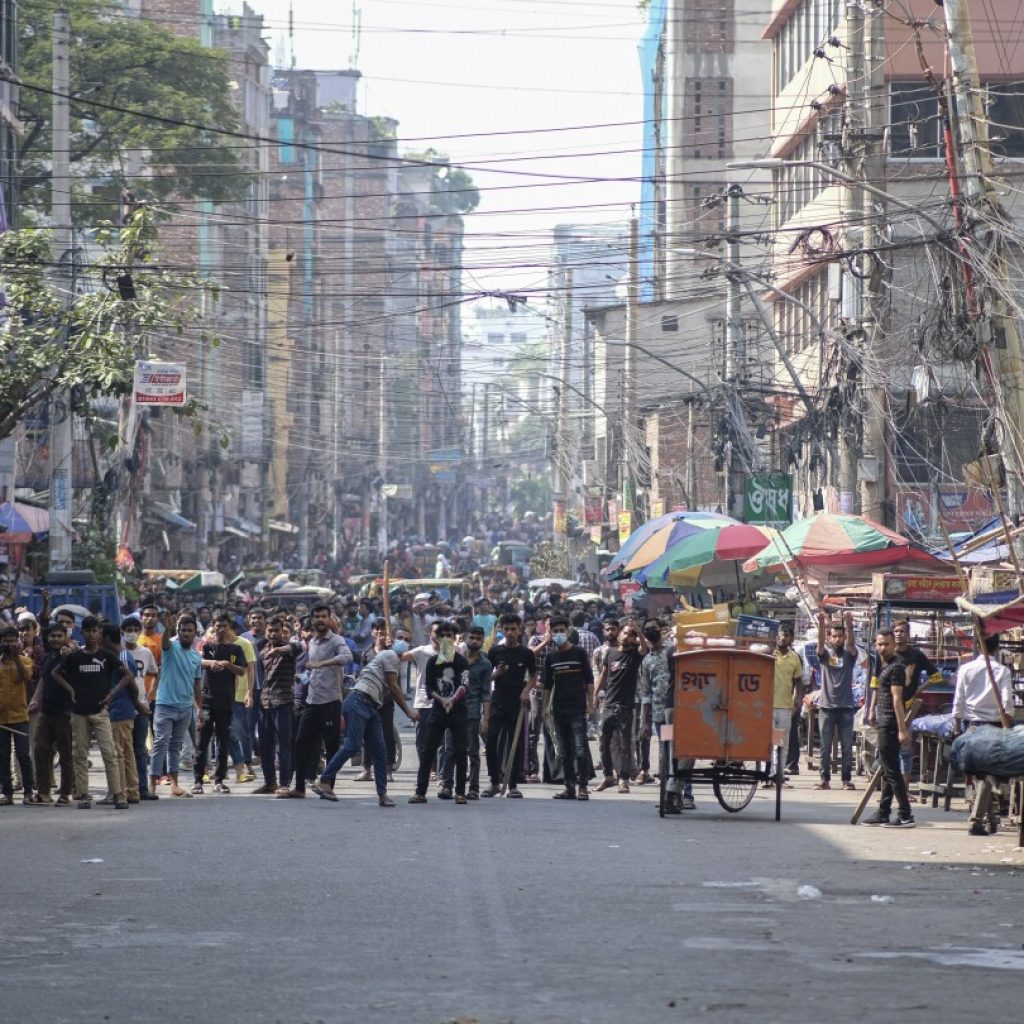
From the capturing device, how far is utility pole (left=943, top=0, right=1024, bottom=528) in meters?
17.9

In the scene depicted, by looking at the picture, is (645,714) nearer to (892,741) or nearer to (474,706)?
(474,706)

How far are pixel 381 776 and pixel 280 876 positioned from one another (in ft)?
17.6

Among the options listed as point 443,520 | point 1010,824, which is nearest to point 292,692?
point 1010,824

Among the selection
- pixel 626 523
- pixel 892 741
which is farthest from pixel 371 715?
pixel 626 523

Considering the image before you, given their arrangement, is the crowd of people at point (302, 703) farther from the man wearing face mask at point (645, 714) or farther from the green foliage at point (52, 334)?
the green foliage at point (52, 334)

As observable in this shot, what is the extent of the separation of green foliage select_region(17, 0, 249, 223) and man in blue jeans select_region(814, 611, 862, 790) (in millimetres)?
33821

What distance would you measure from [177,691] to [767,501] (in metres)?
16.0

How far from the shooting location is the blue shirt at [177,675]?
729 inches

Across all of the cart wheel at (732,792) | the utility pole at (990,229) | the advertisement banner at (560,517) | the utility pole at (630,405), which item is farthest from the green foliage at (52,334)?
the advertisement banner at (560,517)

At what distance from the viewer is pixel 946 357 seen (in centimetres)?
2389

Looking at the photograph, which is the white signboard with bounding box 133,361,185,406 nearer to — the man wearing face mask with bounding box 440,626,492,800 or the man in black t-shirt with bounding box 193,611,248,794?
the man in black t-shirt with bounding box 193,611,248,794

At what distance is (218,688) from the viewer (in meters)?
18.8

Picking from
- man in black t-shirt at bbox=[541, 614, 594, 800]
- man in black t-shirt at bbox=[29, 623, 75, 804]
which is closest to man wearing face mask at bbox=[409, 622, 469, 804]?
man in black t-shirt at bbox=[541, 614, 594, 800]

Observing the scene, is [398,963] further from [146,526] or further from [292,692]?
[146,526]
